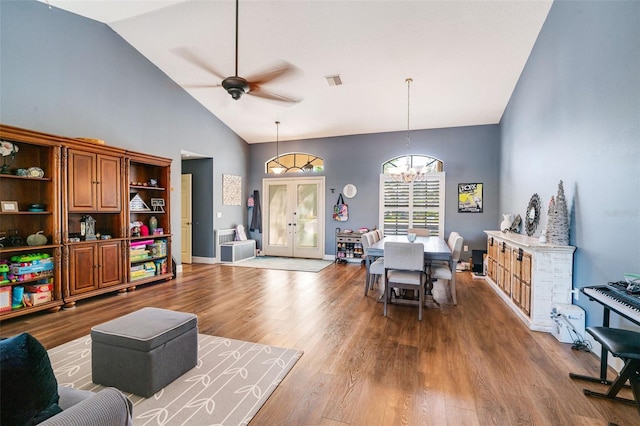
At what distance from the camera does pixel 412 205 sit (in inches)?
270

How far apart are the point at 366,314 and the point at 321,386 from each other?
1588mm

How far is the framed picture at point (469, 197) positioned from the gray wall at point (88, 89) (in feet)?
19.8

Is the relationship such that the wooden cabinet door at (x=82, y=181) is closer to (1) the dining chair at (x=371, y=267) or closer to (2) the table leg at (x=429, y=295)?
(1) the dining chair at (x=371, y=267)

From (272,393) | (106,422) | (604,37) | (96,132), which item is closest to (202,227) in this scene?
(96,132)

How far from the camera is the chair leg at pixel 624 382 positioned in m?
1.75

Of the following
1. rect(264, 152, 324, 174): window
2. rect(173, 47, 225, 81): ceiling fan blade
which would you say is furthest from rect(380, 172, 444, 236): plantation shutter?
rect(173, 47, 225, 81): ceiling fan blade

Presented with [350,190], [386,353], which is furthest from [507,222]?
[386,353]

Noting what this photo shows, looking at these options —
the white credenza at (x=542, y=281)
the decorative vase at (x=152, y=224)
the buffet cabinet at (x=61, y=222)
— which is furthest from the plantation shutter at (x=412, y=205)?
the buffet cabinet at (x=61, y=222)

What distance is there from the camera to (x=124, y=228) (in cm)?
447

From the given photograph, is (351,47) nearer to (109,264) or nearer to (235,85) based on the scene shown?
(235,85)

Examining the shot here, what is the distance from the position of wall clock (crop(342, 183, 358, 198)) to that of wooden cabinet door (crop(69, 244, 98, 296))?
5.22 m

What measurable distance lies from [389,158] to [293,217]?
300cm

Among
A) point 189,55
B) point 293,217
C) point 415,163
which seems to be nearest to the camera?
point 189,55

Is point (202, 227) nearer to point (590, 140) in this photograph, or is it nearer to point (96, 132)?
point (96, 132)
